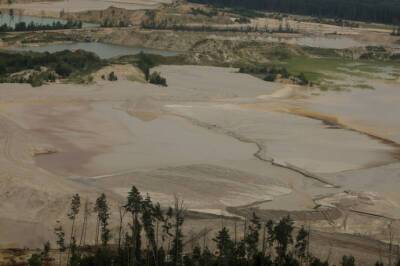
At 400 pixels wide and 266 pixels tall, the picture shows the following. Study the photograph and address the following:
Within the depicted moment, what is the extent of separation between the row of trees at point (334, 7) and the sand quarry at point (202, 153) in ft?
344

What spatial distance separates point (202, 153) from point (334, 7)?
5726 inches

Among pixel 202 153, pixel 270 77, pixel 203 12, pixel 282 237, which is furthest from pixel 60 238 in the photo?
pixel 203 12

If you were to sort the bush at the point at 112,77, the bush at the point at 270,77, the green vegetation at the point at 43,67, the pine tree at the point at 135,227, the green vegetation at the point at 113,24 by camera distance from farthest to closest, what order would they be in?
the green vegetation at the point at 113,24 → the bush at the point at 270,77 → the bush at the point at 112,77 → the green vegetation at the point at 43,67 → the pine tree at the point at 135,227

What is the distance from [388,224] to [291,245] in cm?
637

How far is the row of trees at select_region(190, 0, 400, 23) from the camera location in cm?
17038

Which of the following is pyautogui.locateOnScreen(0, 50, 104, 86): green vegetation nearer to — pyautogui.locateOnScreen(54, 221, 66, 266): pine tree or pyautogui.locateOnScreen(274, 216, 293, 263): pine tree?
pyautogui.locateOnScreen(54, 221, 66, 266): pine tree

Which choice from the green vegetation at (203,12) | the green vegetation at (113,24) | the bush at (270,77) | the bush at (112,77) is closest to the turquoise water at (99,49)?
the green vegetation at (113,24)

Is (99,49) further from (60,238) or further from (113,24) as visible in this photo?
(60,238)

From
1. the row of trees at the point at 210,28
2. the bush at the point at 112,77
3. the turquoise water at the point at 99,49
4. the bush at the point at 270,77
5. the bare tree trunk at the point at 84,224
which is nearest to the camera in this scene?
the bare tree trunk at the point at 84,224

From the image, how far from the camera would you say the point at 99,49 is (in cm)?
10250

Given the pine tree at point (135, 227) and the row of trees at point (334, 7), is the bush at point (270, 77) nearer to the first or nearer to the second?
the pine tree at point (135, 227)

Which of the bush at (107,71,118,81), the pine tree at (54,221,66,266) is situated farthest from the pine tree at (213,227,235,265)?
the bush at (107,71,118,81)

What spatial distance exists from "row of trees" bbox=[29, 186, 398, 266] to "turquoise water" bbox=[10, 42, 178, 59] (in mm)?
66289

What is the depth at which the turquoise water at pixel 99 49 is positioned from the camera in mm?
96988
